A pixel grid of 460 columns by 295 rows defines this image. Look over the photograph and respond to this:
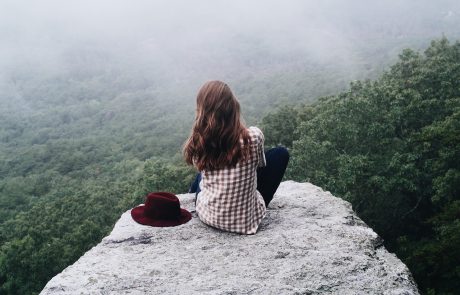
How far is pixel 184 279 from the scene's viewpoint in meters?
→ 4.65

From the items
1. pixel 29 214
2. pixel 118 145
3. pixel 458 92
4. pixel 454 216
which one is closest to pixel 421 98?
pixel 458 92

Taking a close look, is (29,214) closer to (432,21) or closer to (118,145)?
(118,145)

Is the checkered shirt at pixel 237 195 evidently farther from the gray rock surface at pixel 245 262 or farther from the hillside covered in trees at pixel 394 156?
the hillside covered in trees at pixel 394 156

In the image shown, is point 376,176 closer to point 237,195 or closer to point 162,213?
point 162,213

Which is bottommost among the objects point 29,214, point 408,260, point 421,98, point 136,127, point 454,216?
point 136,127

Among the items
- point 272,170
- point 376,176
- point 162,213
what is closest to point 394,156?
point 376,176

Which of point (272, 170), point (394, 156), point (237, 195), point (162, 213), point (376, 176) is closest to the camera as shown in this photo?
point (237, 195)

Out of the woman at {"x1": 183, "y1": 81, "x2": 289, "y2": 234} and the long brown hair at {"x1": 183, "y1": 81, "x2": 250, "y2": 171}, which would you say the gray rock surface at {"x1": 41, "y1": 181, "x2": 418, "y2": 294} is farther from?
the long brown hair at {"x1": 183, "y1": 81, "x2": 250, "y2": 171}

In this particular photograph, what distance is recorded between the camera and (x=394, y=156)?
18.7 metres

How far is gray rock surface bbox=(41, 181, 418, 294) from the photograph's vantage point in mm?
4523

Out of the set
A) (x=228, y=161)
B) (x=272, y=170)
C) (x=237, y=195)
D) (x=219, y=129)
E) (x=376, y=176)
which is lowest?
(x=376, y=176)

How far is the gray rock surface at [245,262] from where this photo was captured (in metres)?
4.52

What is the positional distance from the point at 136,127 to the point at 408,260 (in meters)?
99.5

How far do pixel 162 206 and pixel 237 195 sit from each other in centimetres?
105
